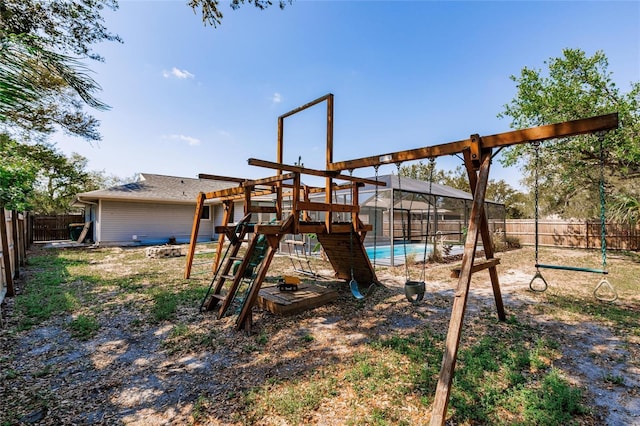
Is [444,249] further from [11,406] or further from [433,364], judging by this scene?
[11,406]

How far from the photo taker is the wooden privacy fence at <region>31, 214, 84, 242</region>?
1728 cm

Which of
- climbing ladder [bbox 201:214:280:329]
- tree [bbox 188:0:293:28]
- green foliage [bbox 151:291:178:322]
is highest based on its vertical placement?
tree [bbox 188:0:293:28]

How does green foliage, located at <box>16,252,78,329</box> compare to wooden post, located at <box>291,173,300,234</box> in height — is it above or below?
below

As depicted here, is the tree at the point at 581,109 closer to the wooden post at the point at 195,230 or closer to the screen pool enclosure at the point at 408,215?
the screen pool enclosure at the point at 408,215

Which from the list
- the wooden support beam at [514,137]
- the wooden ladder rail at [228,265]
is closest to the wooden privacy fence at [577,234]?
the wooden support beam at [514,137]

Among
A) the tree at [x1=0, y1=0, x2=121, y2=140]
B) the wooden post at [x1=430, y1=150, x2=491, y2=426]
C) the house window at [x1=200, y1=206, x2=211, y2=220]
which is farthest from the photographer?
the house window at [x1=200, y1=206, x2=211, y2=220]

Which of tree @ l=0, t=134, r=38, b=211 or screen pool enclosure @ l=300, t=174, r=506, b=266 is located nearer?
tree @ l=0, t=134, r=38, b=211

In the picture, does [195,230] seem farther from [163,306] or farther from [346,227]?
[346,227]

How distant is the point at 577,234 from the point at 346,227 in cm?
1479

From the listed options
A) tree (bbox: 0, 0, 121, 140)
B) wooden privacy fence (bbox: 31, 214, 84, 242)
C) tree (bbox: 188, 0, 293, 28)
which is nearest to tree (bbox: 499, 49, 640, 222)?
tree (bbox: 188, 0, 293, 28)

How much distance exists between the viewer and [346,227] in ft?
17.5

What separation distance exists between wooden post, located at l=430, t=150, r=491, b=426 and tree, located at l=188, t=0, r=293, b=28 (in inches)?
163

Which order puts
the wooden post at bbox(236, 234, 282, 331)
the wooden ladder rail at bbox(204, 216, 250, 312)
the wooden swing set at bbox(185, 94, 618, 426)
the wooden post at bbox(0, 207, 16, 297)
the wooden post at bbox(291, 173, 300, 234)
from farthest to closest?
the wooden post at bbox(0, 207, 16, 297) < the wooden ladder rail at bbox(204, 216, 250, 312) < the wooden post at bbox(291, 173, 300, 234) < the wooden post at bbox(236, 234, 282, 331) < the wooden swing set at bbox(185, 94, 618, 426)

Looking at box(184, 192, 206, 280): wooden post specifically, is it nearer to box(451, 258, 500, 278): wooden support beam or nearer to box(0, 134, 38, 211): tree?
box(0, 134, 38, 211): tree
